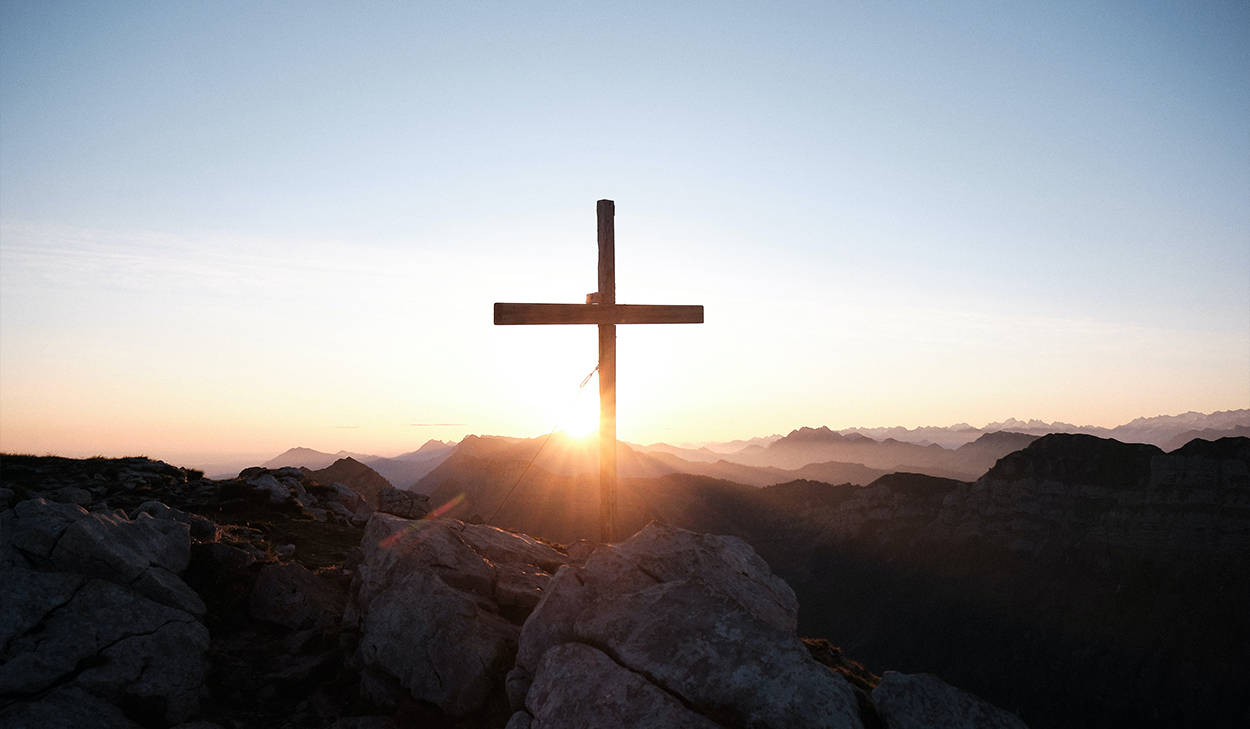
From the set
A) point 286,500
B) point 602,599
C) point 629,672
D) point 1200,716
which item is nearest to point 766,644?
point 629,672

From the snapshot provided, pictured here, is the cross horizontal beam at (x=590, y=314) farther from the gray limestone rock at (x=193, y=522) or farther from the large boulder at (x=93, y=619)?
the gray limestone rock at (x=193, y=522)

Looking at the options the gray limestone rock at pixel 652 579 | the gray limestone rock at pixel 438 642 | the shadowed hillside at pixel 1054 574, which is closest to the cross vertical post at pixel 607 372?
the gray limestone rock at pixel 652 579

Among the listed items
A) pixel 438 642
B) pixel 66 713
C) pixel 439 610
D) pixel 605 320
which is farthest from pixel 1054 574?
pixel 66 713

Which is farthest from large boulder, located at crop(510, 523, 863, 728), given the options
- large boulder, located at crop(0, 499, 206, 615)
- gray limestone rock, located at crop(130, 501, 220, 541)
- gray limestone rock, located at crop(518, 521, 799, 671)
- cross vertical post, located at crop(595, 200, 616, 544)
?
gray limestone rock, located at crop(130, 501, 220, 541)

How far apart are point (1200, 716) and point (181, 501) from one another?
122 metres

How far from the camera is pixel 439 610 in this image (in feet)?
28.9

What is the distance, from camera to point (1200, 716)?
86812 millimetres

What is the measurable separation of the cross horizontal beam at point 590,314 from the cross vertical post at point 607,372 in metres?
0.16

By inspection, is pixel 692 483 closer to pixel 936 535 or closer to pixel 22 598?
pixel 936 535

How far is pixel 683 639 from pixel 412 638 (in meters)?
3.85

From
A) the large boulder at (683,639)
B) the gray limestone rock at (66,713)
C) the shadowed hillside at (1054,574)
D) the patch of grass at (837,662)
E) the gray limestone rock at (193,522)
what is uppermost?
the gray limestone rock at (193,522)

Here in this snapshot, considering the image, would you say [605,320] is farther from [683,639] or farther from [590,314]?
[683,639]

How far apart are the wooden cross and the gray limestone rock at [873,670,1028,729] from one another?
218 inches

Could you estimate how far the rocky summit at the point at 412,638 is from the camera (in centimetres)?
673
